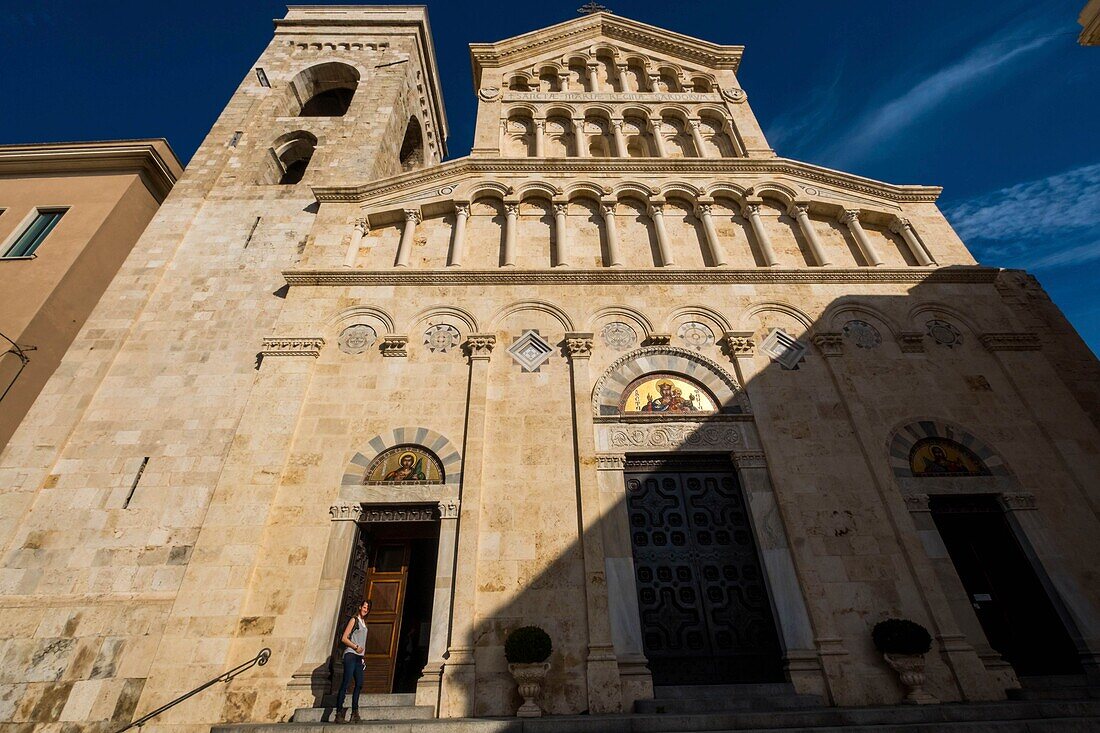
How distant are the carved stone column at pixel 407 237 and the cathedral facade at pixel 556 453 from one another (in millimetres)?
70

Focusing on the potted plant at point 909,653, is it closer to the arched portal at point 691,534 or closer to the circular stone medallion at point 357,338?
the arched portal at point 691,534

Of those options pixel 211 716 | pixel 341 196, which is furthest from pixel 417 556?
pixel 341 196

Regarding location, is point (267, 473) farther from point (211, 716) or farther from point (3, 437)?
point (3, 437)

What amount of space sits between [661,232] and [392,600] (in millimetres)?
10841

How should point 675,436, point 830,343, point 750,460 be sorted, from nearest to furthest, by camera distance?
point 750,460
point 675,436
point 830,343

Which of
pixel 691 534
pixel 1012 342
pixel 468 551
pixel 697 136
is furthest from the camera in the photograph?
pixel 697 136

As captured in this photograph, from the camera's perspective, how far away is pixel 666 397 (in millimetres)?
11461

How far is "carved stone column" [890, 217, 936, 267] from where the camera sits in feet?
46.4

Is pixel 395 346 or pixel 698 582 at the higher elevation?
pixel 395 346

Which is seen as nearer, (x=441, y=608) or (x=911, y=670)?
(x=911, y=670)

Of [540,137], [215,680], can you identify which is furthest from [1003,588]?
[540,137]

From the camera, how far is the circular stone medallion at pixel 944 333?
41.2 ft

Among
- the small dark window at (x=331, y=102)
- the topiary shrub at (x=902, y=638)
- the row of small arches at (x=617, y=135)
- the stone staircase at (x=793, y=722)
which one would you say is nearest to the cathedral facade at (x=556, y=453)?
the topiary shrub at (x=902, y=638)

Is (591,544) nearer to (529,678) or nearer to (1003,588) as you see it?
(529,678)
